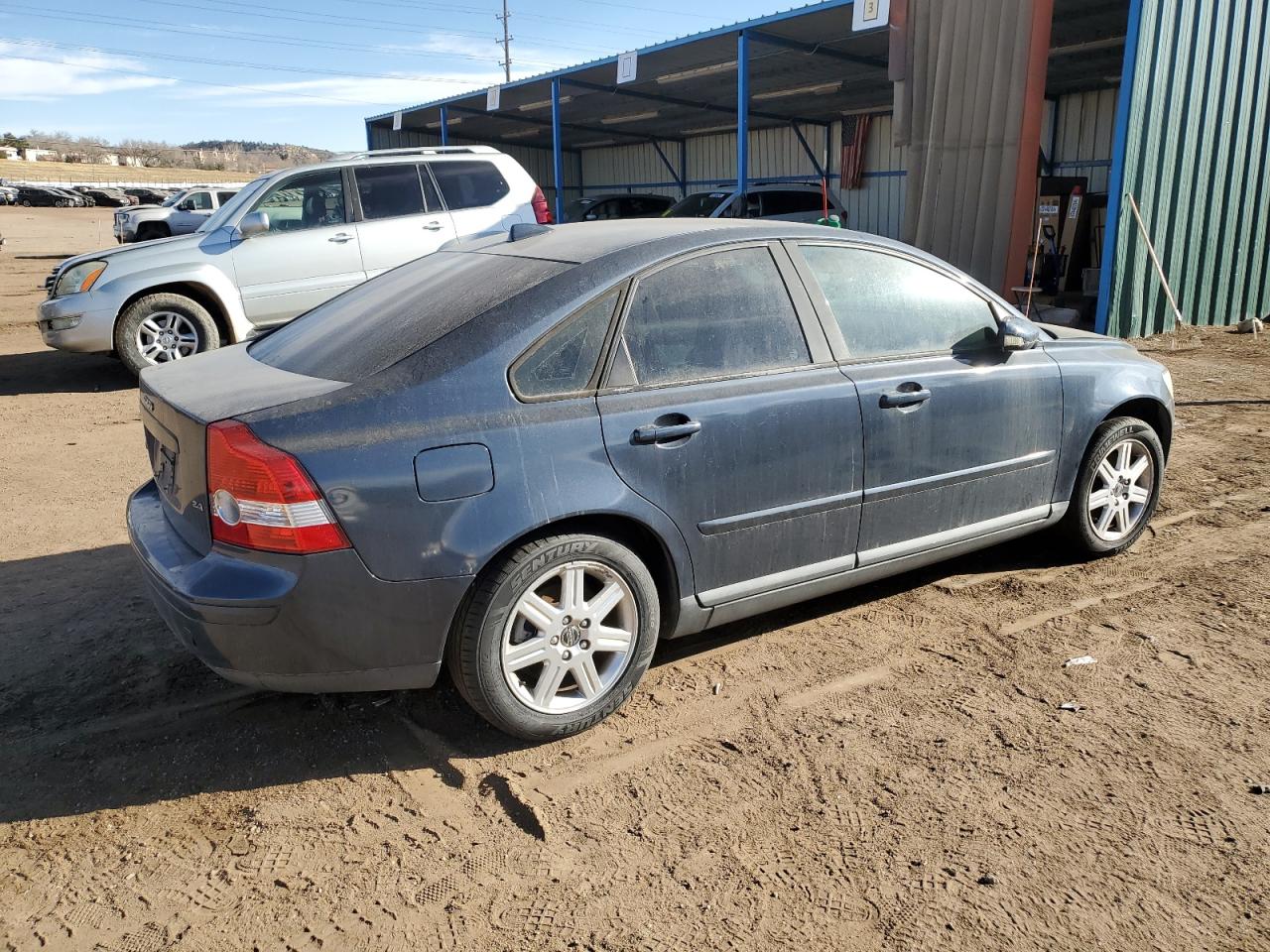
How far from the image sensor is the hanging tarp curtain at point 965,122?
11.7 metres

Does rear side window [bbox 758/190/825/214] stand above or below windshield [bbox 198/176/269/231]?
above

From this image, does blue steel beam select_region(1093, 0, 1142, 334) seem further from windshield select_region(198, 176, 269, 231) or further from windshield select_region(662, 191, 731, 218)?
windshield select_region(198, 176, 269, 231)

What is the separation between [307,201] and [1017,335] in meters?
6.91

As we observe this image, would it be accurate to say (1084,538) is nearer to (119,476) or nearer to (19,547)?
(19,547)

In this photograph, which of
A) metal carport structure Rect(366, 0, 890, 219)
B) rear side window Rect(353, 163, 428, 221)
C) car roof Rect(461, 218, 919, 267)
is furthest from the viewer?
metal carport structure Rect(366, 0, 890, 219)

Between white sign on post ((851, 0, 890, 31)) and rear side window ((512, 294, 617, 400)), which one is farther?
white sign on post ((851, 0, 890, 31))

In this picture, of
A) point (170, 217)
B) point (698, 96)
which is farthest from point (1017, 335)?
point (170, 217)

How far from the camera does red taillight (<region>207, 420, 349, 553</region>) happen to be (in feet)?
8.86

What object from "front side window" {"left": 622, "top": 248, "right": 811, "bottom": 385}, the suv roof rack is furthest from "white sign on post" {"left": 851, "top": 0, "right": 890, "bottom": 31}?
"front side window" {"left": 622, "top": 248, "right": 811, "bottom": 385}

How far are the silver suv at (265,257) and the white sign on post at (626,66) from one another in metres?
8.58

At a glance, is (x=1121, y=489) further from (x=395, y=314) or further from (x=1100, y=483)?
(x=395, y=314)

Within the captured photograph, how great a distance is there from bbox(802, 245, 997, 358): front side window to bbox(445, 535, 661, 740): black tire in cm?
126

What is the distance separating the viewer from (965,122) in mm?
12273

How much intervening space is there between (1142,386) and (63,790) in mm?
4494
